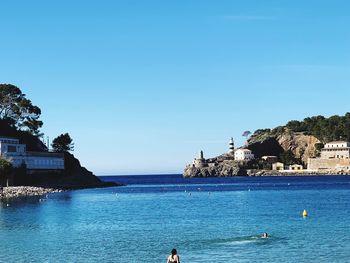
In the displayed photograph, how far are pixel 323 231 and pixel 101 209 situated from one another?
4051cm

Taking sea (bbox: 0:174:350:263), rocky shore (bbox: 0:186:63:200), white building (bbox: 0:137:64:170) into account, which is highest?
white building (bbox: 0:137:64:170)

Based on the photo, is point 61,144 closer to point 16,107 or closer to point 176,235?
point 16,107

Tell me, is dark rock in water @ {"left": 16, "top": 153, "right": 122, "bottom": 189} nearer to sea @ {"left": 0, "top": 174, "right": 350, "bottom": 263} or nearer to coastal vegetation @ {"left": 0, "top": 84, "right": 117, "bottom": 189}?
coastal vegetation @ {"left": 0, "top": 84, "right": 117, "bottom": 189}

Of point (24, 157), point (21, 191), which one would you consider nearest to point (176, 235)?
point (21, 191)

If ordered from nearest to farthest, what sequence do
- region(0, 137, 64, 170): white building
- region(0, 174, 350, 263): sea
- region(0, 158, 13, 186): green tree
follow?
region(0, 174, 350, 263): sea
region(0, 158, 13, 186): green tree
region(0, 137, 64, 170): white building

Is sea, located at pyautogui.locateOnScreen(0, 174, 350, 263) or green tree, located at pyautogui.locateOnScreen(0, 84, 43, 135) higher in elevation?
green tree, located at pyautogui.locateOnScreen(0, 84, 43, 135)

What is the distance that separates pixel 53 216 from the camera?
252 feet

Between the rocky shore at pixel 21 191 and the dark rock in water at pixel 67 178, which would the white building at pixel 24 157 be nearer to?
the dark rock in water at pixel 67 178

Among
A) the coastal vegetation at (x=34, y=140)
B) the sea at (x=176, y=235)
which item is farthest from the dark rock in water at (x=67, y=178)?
the sea at (x=176, y=235)

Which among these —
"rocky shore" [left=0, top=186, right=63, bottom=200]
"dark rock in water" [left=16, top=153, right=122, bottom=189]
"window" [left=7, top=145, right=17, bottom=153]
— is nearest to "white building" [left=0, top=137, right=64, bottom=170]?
"window" [left=7, top=145, right=17, bottom=153]

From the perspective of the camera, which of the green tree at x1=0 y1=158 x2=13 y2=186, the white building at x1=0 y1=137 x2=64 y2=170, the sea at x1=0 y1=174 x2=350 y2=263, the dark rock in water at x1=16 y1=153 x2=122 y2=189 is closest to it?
the sea at x1=0 y1=174 x2=350 y2=263

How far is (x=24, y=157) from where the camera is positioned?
146750mm

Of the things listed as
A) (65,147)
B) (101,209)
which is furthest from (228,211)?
(65,147)

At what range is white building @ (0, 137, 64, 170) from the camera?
14212 centimetres
